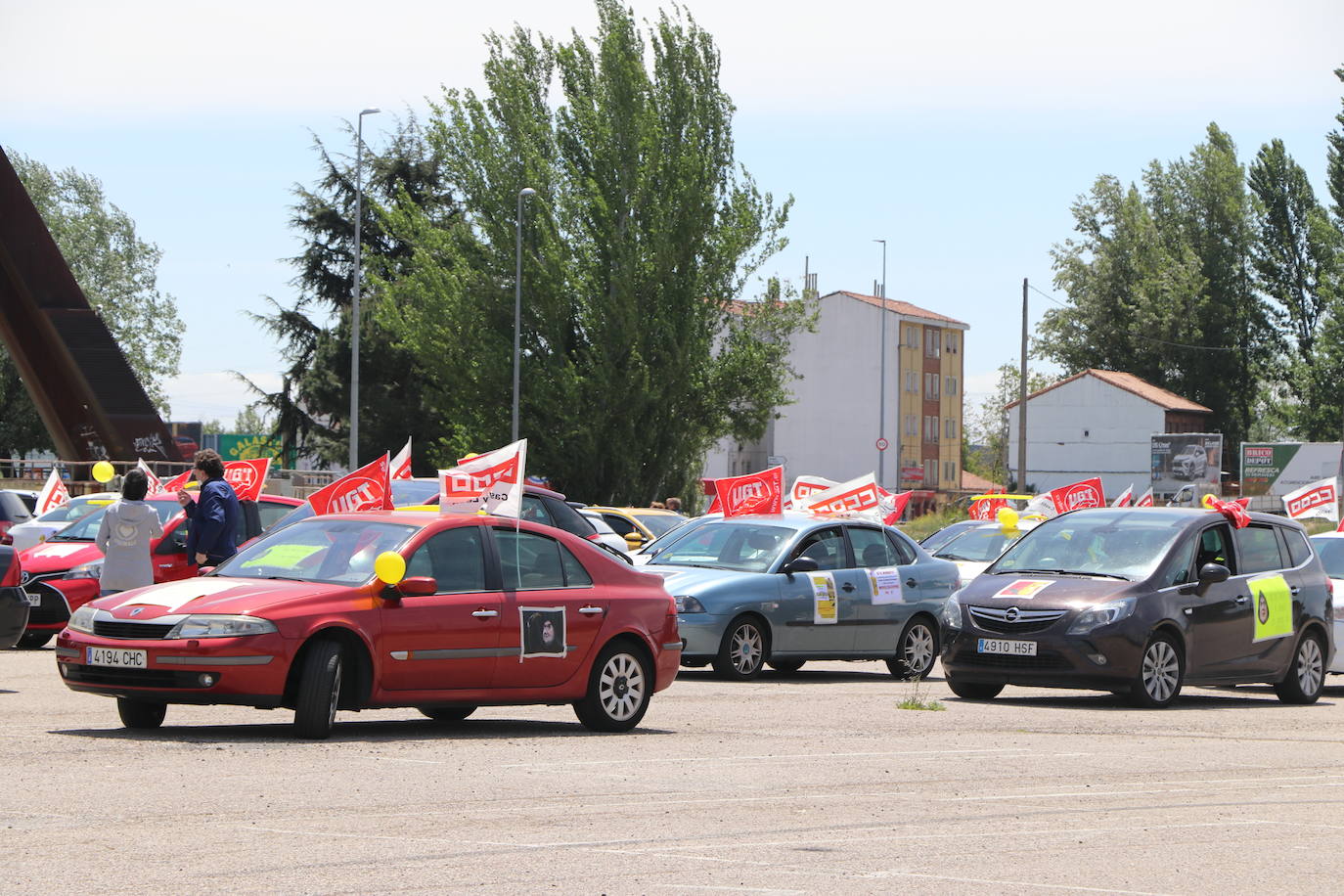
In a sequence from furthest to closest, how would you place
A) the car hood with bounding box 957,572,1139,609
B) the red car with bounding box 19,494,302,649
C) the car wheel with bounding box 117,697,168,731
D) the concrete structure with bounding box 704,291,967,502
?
the concrete structure with bounding box 704,291,967,502
the red car with bounding box 19,494,302,649
the car hood with bounding box 957,572,1139,609
the car wheel with bounding box 117,697,168,731

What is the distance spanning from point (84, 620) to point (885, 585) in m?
9.69

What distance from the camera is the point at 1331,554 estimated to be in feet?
67.1

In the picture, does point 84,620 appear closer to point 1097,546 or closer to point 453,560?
point 453,560

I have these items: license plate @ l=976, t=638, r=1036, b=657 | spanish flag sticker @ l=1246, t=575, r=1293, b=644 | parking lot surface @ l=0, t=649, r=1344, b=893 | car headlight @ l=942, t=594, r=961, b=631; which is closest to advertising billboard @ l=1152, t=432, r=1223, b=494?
spanish flag sticker @ l=1246, t=575, r=1293, b=644

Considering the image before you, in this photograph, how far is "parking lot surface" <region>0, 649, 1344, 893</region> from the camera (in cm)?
696

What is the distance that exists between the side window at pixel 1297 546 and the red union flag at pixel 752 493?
8.71m

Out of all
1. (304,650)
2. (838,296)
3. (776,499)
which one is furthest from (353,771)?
(838,296)

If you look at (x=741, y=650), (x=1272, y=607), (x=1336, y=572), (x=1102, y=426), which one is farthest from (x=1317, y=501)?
(x=1102, y=426)

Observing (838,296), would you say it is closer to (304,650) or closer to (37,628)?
(37,628)

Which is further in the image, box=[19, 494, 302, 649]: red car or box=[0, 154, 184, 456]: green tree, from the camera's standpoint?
box=[0, 154, 184, 456]: green tree

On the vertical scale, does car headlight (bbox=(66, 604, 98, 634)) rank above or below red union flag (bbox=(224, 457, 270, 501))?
below

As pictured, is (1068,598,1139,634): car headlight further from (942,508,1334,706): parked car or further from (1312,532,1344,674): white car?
(1312,532,1344,674): white car

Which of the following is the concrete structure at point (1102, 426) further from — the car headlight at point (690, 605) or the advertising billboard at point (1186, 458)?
the car headlight at point (690, 605)

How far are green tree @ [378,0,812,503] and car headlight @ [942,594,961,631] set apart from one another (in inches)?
1430
